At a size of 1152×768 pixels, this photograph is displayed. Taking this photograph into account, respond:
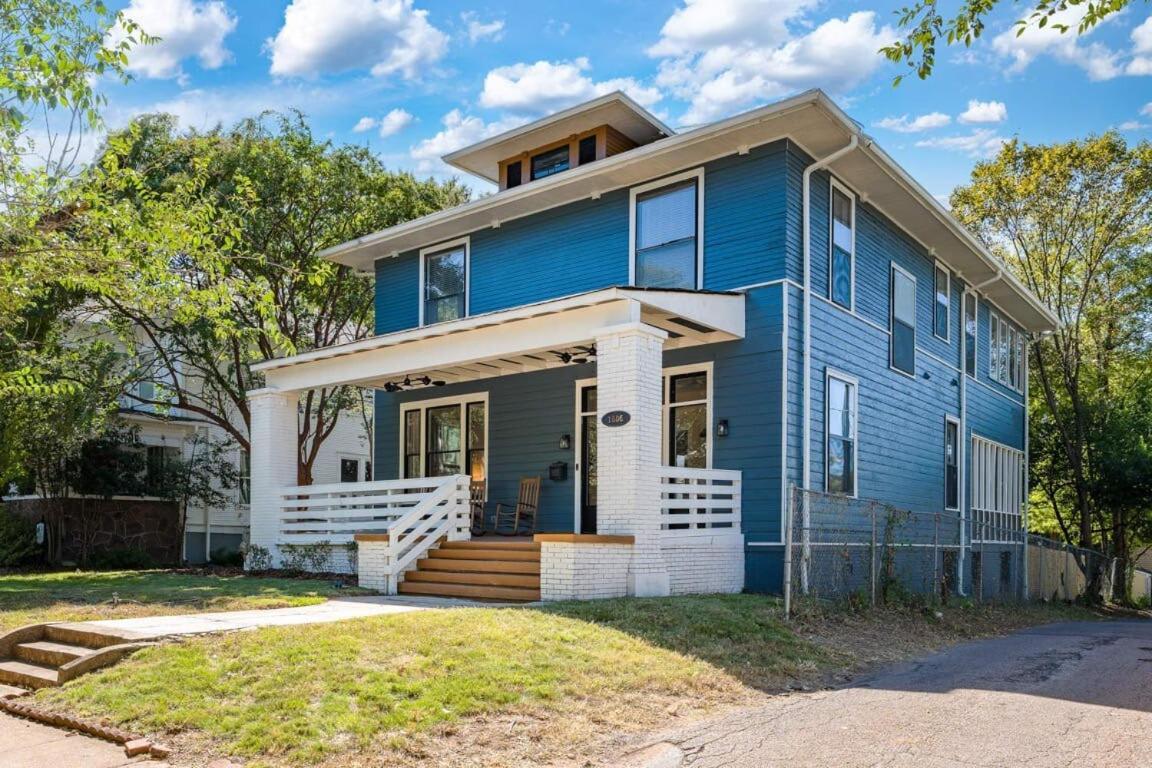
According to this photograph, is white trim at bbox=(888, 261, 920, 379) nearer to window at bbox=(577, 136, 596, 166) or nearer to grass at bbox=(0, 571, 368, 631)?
window at bbox=(577, 136, 596, 166)

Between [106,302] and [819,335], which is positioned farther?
[106,302]

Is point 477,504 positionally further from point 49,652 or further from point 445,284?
point 49,652

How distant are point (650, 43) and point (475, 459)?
7676 millimetres

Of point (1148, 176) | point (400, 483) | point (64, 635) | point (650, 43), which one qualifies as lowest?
point (64, 635)

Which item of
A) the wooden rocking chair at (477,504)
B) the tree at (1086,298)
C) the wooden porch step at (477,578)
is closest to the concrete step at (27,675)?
the wooden porch step at (477,578)

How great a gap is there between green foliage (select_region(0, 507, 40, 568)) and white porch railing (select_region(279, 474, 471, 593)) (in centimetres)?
678

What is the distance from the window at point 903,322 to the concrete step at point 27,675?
12.3 metres

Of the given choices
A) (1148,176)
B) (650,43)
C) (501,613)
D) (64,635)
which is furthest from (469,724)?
(1148,176)

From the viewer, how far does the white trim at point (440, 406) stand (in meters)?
16.2

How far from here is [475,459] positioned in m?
16.4

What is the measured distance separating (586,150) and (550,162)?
81cm

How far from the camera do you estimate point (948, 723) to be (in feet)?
21.2

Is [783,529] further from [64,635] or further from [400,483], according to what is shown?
[64,635]

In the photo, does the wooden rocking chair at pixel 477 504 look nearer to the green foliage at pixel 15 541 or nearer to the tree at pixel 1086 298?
the green foliage at pixel 15 541
